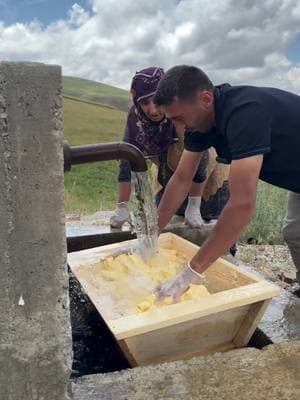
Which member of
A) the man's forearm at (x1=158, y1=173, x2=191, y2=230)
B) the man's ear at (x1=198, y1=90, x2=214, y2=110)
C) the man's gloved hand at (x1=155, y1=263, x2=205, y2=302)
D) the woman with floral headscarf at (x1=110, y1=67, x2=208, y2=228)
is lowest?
the man's gloved hand at (x1=155, y1=263, x2=205, y2=302)

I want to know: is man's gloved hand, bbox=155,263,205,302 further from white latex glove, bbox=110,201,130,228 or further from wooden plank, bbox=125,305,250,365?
white latex glove, bbox=110,201,130,228

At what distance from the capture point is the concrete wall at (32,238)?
1402 millimetres

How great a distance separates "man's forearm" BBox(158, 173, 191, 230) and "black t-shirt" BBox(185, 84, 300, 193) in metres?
0.27

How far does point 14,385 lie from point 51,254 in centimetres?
46

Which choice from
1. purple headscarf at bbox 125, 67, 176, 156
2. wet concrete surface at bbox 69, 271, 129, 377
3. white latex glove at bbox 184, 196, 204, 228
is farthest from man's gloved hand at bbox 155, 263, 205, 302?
purple headscarf at bbox 125, 67, 176, 156

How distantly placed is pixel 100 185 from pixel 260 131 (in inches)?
578

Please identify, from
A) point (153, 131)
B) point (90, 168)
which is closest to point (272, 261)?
point (153, 131)

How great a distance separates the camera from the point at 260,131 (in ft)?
7.87

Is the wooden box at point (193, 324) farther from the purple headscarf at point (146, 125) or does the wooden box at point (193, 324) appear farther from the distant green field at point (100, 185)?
the distant green field at point (100, 185)

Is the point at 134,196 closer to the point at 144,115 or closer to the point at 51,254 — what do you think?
the point at 144,115

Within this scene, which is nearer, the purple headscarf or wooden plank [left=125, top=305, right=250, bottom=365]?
wooden plank [left=125, top=305, right=250, bottom=365]

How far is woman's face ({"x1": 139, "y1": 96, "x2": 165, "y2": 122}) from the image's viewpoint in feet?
11.6

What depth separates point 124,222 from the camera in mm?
4199

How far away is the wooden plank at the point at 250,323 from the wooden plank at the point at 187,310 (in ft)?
0.22
